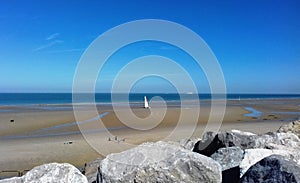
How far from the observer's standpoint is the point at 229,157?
5.41 meters

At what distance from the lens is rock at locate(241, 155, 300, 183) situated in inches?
144

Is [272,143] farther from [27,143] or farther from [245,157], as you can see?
[27,143]

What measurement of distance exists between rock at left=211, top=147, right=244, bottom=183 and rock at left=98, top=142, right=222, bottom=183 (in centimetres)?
40

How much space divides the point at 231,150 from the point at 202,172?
1.21 meters

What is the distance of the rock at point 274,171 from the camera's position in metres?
3.66

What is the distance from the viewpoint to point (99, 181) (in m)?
4.97

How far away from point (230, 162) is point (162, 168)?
141 cm

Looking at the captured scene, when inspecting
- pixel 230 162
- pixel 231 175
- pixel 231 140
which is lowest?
pixel 231 175

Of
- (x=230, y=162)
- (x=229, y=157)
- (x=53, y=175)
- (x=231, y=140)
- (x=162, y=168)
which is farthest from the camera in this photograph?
(x=231, y=140)

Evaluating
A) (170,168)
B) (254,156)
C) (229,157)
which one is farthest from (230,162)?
(170,168)

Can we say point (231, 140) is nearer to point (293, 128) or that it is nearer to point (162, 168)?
point (162, 168)

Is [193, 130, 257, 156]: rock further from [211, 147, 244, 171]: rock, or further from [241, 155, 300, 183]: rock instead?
[241, 155, 300, 183]: rock

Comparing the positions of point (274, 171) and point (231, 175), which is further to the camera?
point (231, 175)

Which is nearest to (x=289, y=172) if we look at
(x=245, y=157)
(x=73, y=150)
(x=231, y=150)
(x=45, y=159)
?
(x=245, y=157)
